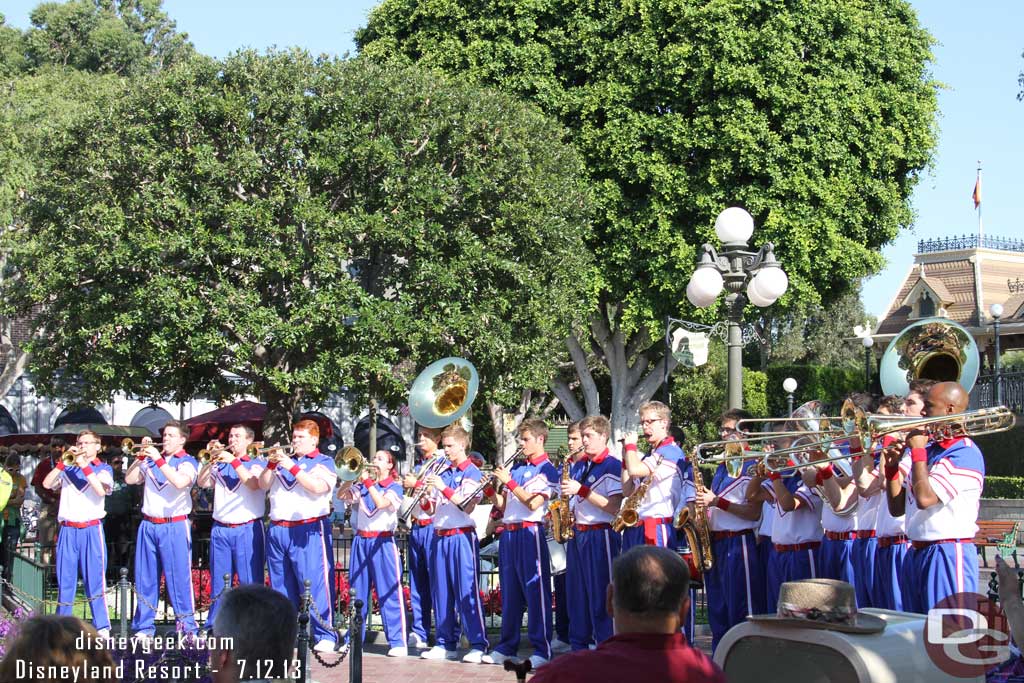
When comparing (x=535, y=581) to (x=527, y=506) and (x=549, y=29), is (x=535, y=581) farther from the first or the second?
(x=549, y=29)

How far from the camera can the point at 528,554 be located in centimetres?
A: 1027

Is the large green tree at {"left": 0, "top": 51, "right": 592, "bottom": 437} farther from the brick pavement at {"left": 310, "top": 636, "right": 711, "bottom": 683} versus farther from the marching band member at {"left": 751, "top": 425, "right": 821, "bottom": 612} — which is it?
the marching band member at {"left": 751, "top": 425, "right": 821, "bottom": 612}

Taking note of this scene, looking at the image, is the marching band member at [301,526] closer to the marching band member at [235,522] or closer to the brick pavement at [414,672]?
the marching band member at [235,522]

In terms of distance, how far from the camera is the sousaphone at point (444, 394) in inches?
456

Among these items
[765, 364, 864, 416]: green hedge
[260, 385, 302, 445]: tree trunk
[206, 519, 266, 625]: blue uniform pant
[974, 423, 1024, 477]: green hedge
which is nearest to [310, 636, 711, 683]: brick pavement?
[206, 519, 266, 625]: blue uniform pant

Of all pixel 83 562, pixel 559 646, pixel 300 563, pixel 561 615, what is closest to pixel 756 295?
pixel 561 615

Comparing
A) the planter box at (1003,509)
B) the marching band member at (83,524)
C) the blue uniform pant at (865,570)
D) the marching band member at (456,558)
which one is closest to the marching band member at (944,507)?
the blue uniform pant at (865,570)

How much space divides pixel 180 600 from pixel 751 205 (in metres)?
16.1

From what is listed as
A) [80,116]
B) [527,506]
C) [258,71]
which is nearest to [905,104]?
[258,71]

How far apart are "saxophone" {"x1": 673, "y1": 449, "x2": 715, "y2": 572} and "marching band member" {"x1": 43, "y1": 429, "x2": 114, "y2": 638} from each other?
570cm

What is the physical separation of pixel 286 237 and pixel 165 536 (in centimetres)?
843

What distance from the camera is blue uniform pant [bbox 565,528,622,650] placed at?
9672 mm

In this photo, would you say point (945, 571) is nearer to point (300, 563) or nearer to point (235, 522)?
point (300, 563)

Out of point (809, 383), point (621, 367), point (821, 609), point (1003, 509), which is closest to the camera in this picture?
point (821, 609)
